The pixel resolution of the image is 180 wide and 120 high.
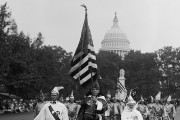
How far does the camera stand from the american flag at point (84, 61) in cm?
1194

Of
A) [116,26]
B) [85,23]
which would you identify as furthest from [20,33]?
[116,26]

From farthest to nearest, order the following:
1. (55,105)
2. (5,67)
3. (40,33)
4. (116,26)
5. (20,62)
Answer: (116,26), (40,33), (20,62), (5,67), (55,105)

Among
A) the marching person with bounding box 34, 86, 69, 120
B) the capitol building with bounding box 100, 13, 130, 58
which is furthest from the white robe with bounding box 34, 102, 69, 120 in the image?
the capitol building with bounding box 100, 13, 130, 58

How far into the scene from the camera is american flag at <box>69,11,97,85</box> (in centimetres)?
1194

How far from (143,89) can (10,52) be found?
5799 cm

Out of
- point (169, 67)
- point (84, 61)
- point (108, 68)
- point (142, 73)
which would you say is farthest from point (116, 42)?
point (84, 61)

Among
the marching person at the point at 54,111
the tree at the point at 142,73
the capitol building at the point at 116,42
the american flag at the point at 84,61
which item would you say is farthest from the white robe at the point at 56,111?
the capitol building at the point at 116,42

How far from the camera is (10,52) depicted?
44.2 m

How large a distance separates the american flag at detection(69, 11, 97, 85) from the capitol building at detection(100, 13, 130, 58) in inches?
5972

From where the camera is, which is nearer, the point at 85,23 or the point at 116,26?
the point at 85,23

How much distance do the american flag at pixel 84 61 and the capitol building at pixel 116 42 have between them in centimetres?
15168

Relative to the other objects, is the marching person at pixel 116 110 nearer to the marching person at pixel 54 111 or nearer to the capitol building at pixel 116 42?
the marching person at pixel 54 111

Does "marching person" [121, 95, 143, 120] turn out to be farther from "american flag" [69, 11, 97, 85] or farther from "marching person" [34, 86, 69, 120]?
"american flag" [69, 11, 97, 85]

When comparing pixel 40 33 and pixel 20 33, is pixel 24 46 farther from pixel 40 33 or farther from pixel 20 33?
pixel 40 33
